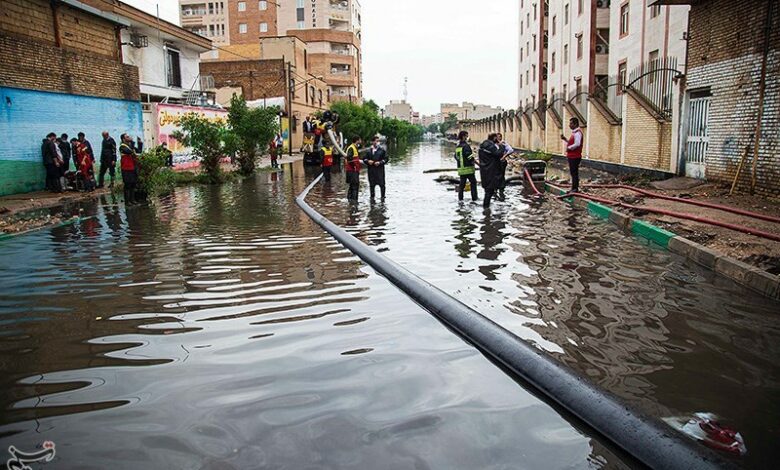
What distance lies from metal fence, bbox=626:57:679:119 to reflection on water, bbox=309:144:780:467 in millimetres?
9332

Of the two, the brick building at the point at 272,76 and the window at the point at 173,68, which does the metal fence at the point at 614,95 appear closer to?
the window at the point at 173,68

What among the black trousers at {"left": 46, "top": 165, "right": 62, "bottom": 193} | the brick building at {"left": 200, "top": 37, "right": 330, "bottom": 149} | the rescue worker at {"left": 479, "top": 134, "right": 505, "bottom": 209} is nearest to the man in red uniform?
the rescue worker at {"left": 479, "top": 134, "right": 505, "bottom": 209}

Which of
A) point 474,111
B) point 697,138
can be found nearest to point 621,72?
point 697,138

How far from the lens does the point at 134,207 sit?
1399cm

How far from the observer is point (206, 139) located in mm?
19578

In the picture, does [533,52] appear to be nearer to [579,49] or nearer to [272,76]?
[579,49]

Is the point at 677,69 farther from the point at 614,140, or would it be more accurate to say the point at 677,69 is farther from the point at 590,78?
the point at 590,78

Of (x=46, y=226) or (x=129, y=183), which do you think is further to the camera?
(x=129, y=183)

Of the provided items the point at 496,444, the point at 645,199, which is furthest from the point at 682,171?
the point at 496,444

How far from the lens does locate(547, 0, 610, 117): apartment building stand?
102 ft

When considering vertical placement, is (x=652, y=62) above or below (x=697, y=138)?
above

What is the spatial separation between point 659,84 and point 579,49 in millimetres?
14855

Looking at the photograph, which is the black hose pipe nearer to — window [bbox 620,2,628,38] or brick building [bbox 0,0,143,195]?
brick building [bbox 0,0,143,195]

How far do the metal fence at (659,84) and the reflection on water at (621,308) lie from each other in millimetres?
9332
